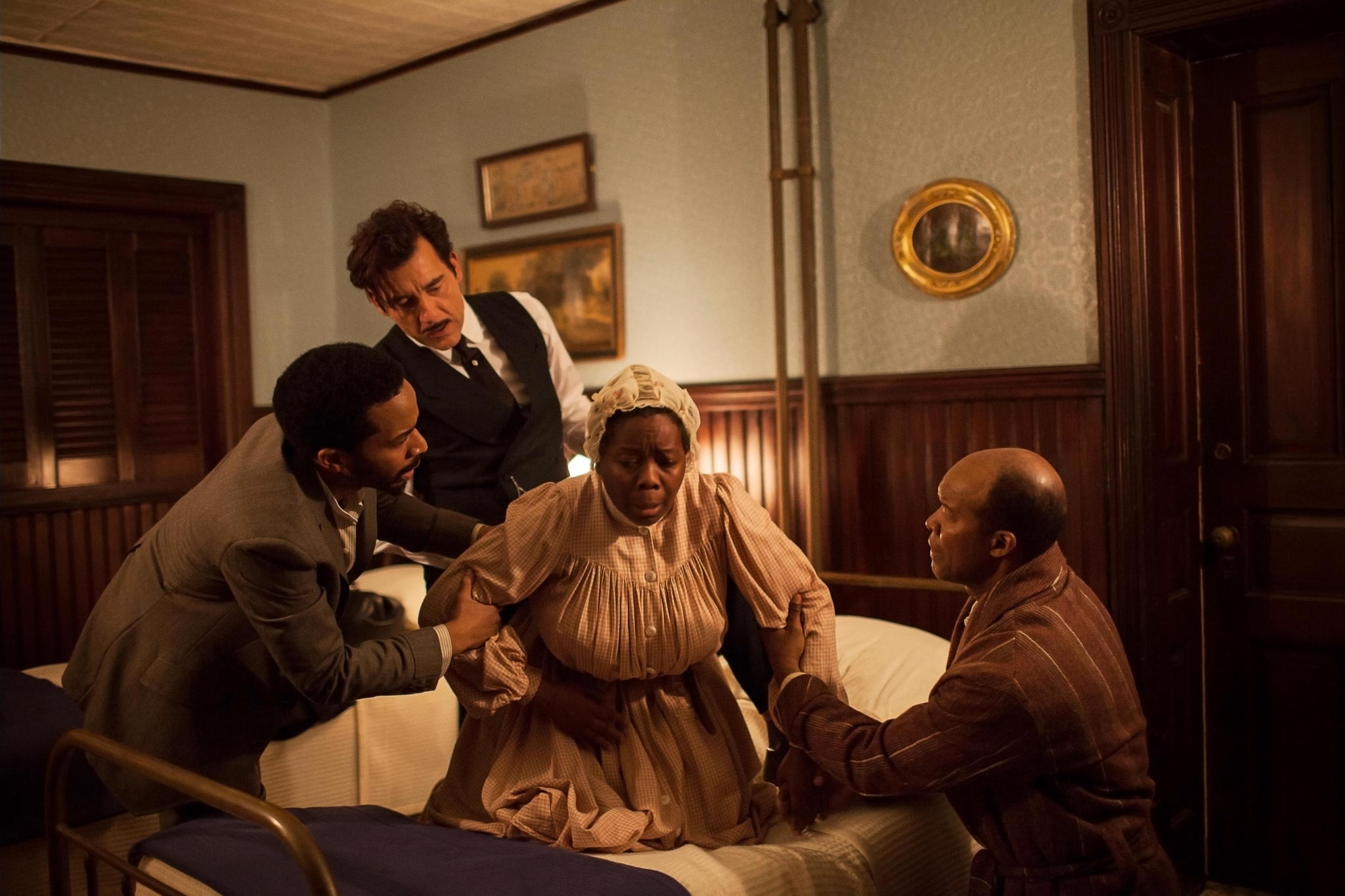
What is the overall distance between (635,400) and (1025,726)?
84 centimetres

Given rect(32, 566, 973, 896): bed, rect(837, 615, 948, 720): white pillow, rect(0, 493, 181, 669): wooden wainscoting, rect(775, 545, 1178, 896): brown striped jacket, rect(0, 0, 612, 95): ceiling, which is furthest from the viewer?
rect(0, 493, 181, 669): wooden wainscoting

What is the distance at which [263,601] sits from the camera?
1965 millimetres

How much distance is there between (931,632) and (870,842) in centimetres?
156

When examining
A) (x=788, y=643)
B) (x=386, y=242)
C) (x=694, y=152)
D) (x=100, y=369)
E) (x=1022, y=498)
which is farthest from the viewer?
(x=100, y=369)

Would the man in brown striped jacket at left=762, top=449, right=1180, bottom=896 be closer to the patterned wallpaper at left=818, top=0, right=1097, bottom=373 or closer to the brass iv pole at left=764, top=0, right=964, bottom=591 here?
the patterned wallpaper at left=818, top=0, right=1097, bottom=373

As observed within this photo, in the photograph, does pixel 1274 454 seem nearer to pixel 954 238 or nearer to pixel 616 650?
pixel 954 238

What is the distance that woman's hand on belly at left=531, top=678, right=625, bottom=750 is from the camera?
7.48 ft

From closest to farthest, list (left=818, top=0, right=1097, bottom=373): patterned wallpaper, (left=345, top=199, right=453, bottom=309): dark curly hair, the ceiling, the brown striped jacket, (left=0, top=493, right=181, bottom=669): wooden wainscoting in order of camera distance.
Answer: the brown striped jacket
(left=345, top=199, right=453, bottom=309): dark curly hair
(left=818, top=0, right=1097, bottom=373): patterned wallpaper
the ceiling
(left=0, top=493, right=181, bottom=669): wooden wainscoting

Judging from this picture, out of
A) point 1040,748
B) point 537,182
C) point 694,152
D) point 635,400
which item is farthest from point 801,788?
point 537,182

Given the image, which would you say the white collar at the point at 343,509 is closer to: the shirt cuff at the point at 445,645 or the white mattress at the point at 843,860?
the shirt cuff at the point at 445,645

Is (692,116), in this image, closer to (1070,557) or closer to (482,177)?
(482,177)

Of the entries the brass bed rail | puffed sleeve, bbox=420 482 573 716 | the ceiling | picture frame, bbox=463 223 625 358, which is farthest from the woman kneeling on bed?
the ceiling

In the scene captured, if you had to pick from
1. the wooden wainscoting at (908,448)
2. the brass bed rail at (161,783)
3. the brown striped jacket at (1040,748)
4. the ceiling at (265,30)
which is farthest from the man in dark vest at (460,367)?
the ceiling at (265,30)

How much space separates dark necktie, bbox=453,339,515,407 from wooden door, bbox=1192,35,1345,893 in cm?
206
